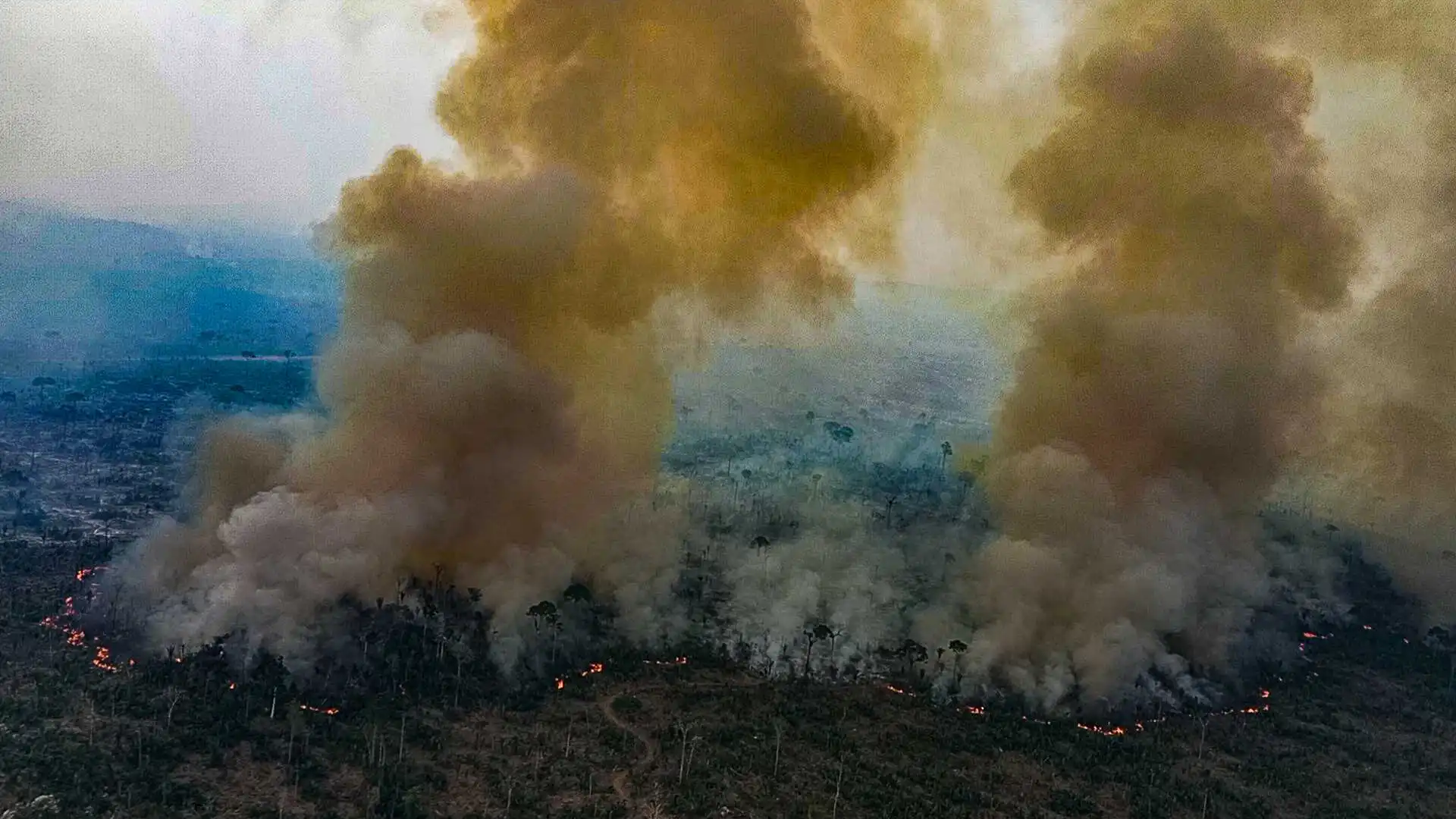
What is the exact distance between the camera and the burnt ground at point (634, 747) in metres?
41.7

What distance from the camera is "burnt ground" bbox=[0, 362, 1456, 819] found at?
41719 millimetres

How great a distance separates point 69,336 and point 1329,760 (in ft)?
630

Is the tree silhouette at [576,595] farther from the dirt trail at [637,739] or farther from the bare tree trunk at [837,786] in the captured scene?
the bare tree trunk at [837,786]

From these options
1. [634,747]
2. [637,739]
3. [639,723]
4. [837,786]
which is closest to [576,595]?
[639,723]

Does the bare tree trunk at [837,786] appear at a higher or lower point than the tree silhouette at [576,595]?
lower

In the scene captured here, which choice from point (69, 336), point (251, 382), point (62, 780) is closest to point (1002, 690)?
point (62, 780)

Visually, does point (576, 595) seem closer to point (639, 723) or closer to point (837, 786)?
point (639, 723)

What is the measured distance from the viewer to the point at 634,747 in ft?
157

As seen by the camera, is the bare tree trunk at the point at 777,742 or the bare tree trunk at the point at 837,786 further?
the bare tree trunk at the point at 777,742

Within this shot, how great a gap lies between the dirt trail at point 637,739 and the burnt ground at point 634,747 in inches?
4.8

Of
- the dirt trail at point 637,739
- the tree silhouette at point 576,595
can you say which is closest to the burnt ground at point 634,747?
the dirt trail at point 637,739

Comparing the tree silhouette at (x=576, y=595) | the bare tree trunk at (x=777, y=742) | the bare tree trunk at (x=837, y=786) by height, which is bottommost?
the bare tree trunk at (x=837, y=786)

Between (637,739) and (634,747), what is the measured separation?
2.90ft

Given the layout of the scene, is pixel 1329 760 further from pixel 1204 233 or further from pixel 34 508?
pixel 34 508
